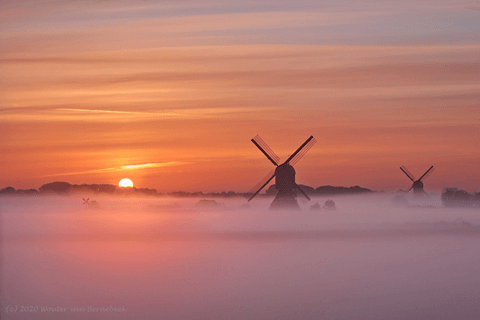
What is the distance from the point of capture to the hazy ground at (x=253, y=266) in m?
49.0

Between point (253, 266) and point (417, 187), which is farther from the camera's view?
point (417, 187)

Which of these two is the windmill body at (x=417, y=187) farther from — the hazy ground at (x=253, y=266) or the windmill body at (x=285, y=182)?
the windmill body at (x=285, y=182)

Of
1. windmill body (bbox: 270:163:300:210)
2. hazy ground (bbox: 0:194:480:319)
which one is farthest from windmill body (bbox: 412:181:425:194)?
windmill body (bbox: 270:163:300:210)

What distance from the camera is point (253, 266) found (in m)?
84.7

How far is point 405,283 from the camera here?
65.4 metres

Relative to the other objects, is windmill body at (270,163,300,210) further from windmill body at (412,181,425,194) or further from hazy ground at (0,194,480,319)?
windmill body at (412,181,425,194)

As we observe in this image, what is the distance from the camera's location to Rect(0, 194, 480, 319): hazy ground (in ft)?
161

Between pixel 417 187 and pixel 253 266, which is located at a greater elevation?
pixel 417 187

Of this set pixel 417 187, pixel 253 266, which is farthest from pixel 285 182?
pixel 417 187

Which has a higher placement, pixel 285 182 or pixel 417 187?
pixel 417 187

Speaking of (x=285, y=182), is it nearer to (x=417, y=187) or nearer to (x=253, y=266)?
(x=253, y=266)

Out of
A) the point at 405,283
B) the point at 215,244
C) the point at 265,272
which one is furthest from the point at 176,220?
the point at 405,283

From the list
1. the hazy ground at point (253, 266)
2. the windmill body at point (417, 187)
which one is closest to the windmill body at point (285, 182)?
the hazy ground at point (253, 266)

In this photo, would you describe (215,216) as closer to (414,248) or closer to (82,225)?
(82,225)
